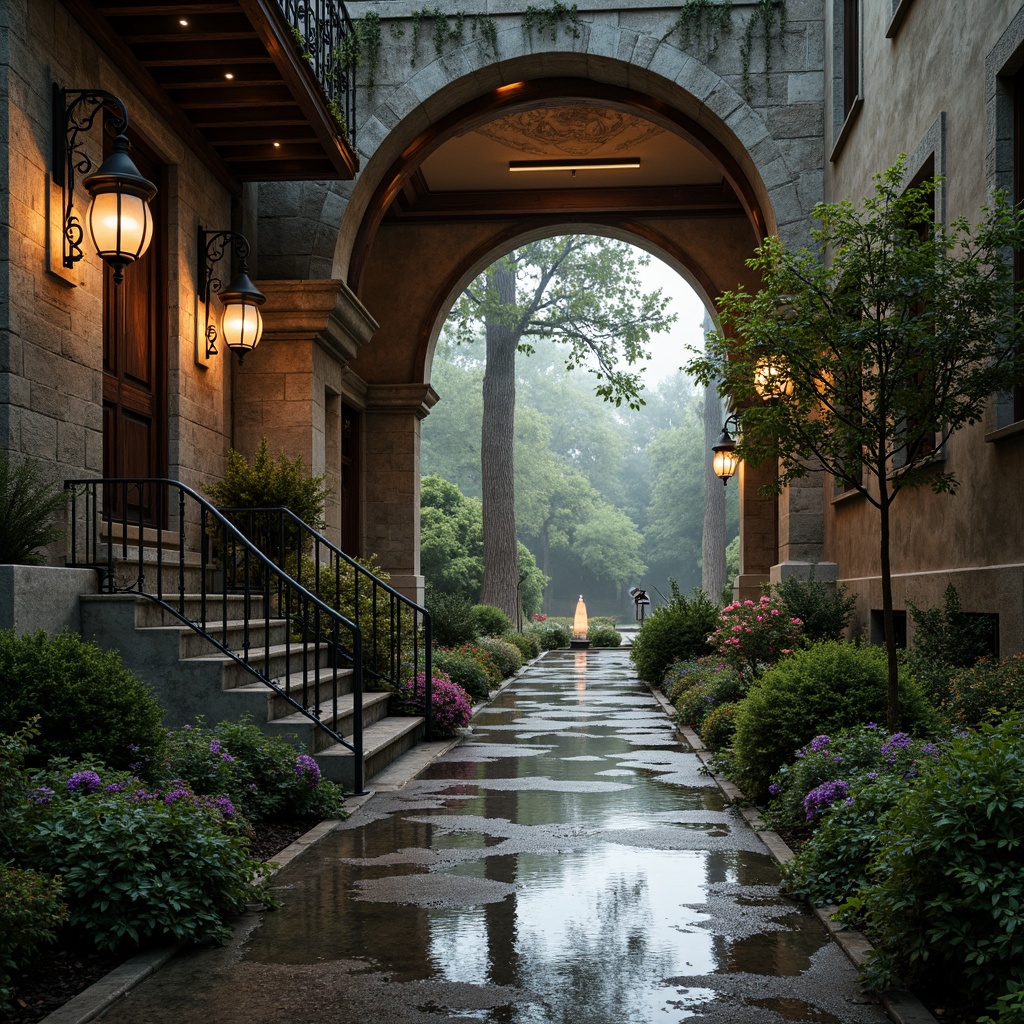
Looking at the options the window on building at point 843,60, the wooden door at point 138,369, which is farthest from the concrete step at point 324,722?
the window on building at point 843,60

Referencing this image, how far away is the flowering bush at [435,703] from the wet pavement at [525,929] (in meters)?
2.86

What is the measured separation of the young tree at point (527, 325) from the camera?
27922 millimetres

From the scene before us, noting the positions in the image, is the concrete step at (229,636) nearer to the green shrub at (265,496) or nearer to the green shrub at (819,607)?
the green shrub at (265,496)

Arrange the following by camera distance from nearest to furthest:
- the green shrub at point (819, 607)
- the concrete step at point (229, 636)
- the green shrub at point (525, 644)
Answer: the concrete step at point (229, 636)
the green shrub at point (819, 607)
the green shrub at point (525, 644)

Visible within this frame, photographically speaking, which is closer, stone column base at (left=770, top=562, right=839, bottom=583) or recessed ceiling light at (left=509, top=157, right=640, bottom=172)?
stone column base at (left=770, top=562, right=839, bottom=583)

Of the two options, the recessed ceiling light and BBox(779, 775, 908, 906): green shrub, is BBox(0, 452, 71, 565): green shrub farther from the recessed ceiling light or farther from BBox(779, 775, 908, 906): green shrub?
the recessed ceiling light

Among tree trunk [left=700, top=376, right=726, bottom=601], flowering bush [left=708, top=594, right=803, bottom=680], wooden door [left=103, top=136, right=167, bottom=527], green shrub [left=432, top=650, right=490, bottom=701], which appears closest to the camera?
wooden door [left=103, top=136, right=167, bottom=527]

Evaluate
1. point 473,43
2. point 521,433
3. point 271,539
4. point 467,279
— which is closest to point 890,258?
point 271,539

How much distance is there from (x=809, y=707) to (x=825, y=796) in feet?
4.93

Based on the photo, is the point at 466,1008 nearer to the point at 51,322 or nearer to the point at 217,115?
the point at 51,322

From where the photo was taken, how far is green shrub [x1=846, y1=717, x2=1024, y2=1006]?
3.77 metres

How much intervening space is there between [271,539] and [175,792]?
242 inches

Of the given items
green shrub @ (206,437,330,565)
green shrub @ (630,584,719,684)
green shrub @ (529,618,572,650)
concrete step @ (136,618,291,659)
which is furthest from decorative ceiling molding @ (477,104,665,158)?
green shrub @ (529,618,572,650)

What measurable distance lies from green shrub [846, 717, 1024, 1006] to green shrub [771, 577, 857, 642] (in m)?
8.06
